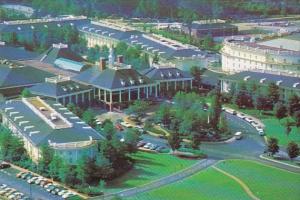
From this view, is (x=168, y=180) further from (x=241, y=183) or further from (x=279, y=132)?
(x=279, y=132)

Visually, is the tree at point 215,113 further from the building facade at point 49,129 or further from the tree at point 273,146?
the building facade at point 49,129

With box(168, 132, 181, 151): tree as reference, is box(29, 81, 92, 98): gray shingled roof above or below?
above

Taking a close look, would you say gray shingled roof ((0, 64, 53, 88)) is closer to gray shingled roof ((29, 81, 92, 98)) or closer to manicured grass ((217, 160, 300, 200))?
gray shingled roof ((29, 81, 92, 98))

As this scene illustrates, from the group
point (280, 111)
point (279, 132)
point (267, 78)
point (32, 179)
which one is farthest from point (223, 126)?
point (32, 179)

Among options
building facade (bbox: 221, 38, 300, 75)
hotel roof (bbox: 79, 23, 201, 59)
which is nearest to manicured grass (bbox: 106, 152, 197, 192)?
building facade (bbox: 221, 38, 300, 75)

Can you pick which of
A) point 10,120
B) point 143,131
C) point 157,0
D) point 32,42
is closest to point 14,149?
point 10,120

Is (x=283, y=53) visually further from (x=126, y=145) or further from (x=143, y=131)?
(x=126, y=145)
